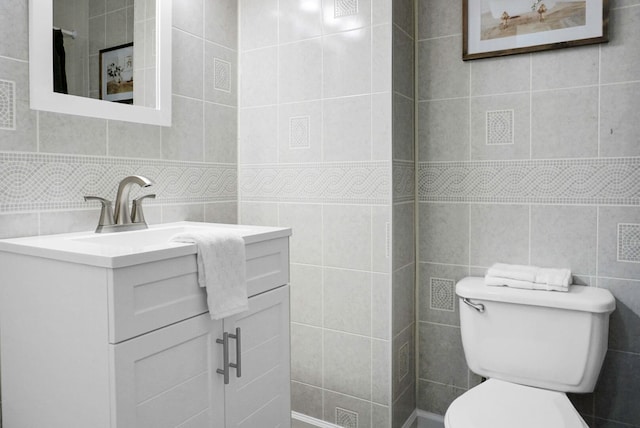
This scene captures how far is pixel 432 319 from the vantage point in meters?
2.03

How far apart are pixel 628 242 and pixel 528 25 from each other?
87 centimetres

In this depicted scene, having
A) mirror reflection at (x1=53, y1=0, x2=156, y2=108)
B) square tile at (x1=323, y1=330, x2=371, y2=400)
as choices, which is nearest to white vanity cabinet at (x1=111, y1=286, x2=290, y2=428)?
square tile at (x1=323, y1=330, x2=371, y2=400)

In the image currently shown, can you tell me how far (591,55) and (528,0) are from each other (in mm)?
315

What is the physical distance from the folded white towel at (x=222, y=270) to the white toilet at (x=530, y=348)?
70cm

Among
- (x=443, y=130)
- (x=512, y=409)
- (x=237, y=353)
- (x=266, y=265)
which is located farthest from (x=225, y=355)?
(x=443, y=130)

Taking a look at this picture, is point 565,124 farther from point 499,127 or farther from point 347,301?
point 347,301

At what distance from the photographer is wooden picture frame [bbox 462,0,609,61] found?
1.68 metres

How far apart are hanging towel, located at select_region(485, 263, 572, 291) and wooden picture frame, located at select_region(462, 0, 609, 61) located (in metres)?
0.82

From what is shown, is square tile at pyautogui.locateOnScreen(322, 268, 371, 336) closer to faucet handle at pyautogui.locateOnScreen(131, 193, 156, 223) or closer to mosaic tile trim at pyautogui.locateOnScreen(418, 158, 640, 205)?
mosaic tile trim at pyautogui.locateOnScreen(418, 158, 640, 205)

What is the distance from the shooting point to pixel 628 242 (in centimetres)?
167

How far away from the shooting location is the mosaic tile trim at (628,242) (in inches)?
65.2

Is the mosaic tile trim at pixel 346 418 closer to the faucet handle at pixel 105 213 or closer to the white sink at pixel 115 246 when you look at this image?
the white sink at pixel 115 246

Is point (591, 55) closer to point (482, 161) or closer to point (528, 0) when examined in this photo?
point (528, 0)

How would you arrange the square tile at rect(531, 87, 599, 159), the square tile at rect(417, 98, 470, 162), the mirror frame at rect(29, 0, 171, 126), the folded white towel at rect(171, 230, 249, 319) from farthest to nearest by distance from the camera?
the square tile at rect(417, 98, 470, 162) < the square tile at rect(531, 87, 599, 159) < the mirror frame at rect(29, 0, 171, 126) < the folded white towel at rect(171, 230, 249, 319)
